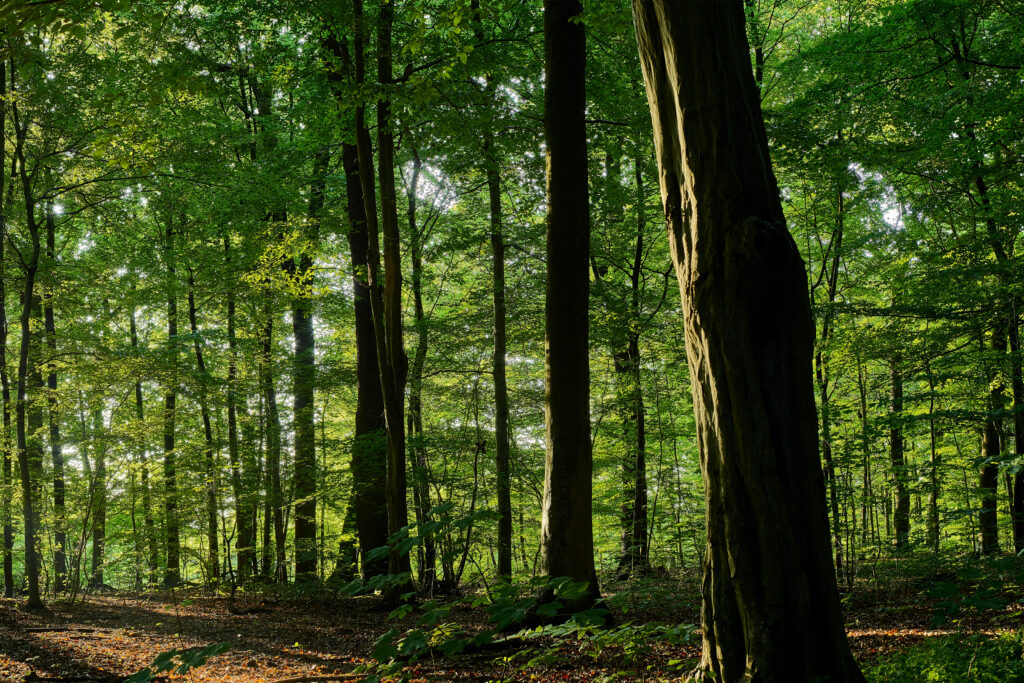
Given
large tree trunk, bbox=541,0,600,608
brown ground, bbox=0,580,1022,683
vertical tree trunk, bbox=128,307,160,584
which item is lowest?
brown ground, bbox=0,580,1022,683

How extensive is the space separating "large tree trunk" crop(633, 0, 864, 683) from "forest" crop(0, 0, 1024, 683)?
14mm

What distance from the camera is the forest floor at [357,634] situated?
13.0 ft

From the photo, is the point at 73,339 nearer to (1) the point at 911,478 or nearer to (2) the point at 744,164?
(2) the point at 744,164

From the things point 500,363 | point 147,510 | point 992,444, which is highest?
point 500,363

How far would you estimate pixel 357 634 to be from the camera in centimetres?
711

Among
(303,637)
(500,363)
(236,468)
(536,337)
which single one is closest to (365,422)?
(236,468)

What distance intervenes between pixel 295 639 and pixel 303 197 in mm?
9742

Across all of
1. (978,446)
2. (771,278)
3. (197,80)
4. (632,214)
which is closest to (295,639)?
(197,80)

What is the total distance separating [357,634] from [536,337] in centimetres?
539

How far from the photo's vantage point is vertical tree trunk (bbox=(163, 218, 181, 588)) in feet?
31.1

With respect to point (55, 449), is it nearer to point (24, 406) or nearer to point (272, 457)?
point (24, 406)

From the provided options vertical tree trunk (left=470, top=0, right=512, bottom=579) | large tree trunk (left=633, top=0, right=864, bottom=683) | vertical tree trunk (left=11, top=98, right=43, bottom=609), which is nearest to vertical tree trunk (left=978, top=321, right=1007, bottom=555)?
vertical tree trunk (left=470, top=0, right=512, bottom=579)

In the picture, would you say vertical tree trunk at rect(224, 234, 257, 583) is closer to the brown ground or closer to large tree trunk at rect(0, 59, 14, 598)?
the brown ground

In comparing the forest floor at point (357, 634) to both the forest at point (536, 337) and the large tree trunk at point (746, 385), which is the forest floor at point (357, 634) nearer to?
the forest at point (536, 337)
